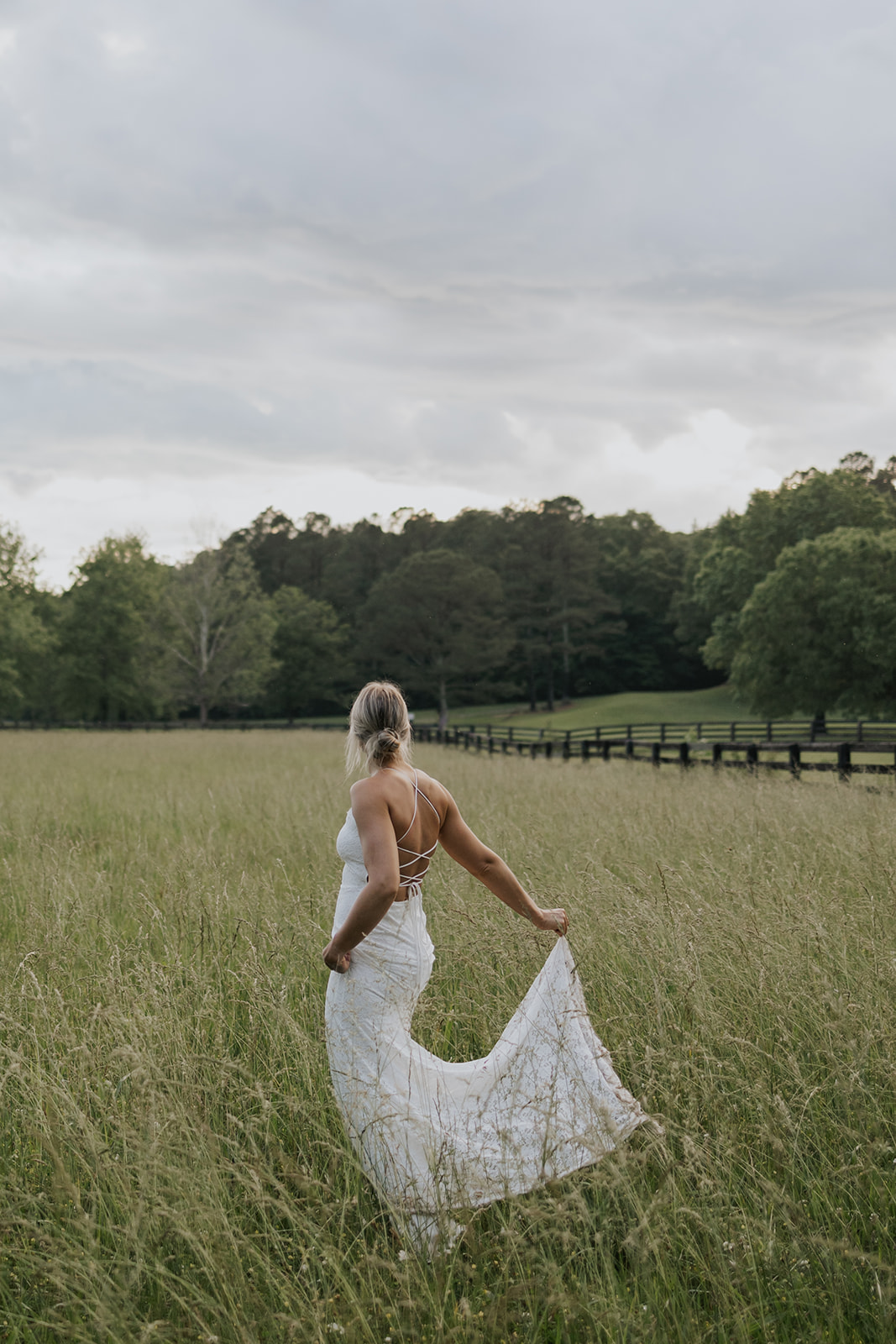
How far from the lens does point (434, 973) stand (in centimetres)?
494

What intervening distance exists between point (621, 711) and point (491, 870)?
2675 inches

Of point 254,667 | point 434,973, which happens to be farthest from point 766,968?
point 254,667

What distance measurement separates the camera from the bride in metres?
3.08

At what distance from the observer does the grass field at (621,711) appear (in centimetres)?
6819

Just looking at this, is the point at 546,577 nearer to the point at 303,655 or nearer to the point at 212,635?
the point at 303,655

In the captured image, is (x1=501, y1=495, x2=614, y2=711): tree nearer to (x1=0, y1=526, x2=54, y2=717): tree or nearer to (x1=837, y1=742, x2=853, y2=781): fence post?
(x1=0, y1=526, x2=54, y2=717): tree

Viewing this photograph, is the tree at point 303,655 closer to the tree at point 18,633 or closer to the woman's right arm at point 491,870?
the tree at point 18,633

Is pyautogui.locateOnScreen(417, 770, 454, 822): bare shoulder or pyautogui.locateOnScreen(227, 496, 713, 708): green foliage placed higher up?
pyautogui.locateOnScreen(227, 496, 713, 708): green foliage

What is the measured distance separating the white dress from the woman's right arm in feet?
0.57

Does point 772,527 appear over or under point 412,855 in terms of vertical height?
over

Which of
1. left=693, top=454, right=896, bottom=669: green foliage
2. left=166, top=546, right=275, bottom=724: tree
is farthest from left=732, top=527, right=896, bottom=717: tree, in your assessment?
left=166, top=546, right=275, bottom=724: tree

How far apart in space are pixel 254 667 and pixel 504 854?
57.4m

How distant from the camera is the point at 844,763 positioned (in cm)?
1416

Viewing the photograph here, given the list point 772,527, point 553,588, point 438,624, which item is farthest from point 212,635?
point 772,527
